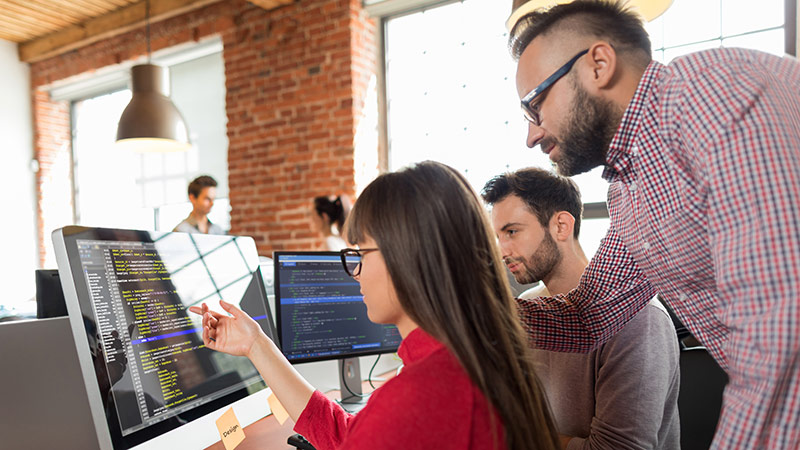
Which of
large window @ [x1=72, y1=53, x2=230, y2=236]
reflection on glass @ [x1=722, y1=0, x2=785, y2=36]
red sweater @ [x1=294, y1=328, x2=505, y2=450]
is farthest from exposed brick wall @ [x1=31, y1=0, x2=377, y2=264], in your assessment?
red sweater @ [x1=294, y1=328, x2=505, y2=450]

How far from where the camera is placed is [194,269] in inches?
47.3

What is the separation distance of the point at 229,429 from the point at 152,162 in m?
5.49

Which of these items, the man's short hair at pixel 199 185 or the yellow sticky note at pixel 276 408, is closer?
the yellow sticky note at pixel 276 408

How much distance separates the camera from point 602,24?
1.16m

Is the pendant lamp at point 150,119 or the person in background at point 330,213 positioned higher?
the pendant lamp at point 150,119

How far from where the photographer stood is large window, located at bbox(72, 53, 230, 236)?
17.9ft

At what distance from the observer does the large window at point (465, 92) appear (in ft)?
12.3

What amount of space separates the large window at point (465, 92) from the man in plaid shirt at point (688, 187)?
253 centimetres

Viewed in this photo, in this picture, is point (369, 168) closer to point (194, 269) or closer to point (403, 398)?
point (194, 269)

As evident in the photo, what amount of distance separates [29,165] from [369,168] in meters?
4.64

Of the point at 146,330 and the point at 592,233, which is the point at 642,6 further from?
the point at 592,233

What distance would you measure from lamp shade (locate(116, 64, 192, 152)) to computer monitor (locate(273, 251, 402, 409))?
110 inches

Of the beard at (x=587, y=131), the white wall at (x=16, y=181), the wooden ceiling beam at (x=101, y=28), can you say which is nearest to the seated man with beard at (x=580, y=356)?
the beard at (x=587, y=131)

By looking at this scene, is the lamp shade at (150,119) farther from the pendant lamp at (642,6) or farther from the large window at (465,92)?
the pendant lamp at (642,6)
